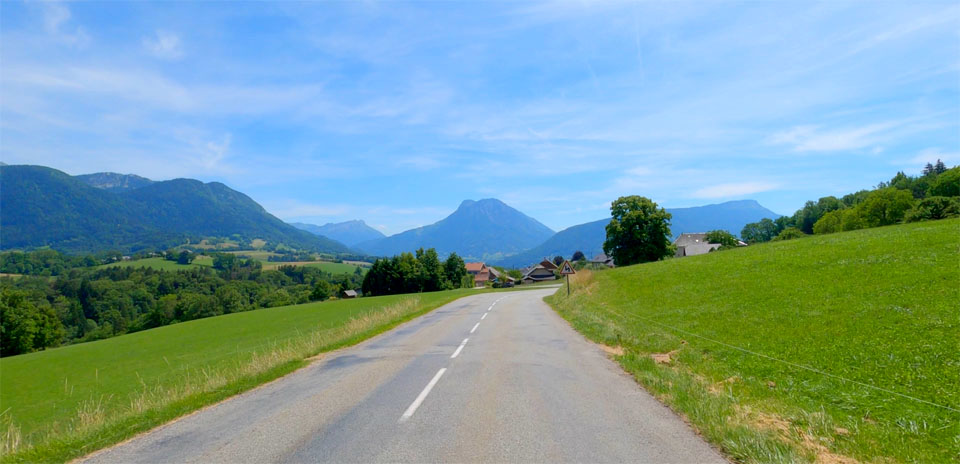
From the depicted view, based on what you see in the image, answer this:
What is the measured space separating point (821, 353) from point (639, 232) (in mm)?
62593

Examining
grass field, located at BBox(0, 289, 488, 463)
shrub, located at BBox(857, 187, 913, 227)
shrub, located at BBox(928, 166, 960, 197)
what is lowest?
grass field, located at BBox(0, 289, 488, 463)

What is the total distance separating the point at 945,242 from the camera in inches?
598

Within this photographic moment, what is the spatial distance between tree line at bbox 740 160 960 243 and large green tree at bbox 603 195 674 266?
14723mm

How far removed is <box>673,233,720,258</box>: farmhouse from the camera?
9438cm

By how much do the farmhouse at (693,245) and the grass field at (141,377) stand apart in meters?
70.1

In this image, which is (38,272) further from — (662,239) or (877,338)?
(877,338)

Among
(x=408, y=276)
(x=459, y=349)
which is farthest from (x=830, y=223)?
(x=459, y=349)

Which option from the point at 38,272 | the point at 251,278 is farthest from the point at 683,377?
the point at 38,272

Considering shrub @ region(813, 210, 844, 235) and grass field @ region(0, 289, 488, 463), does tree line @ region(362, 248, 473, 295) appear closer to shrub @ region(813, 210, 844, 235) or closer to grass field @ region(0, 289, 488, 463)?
grass field @ region(0, 289, 488, 463)

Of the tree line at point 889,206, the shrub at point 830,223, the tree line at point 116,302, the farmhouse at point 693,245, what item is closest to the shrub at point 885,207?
the tree line at point 889,206

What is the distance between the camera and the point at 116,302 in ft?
374

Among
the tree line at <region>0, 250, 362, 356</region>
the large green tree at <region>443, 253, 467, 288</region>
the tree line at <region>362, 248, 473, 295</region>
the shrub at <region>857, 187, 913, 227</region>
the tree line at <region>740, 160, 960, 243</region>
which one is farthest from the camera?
the large green tree at <region>443, 253, 467, 288</region>

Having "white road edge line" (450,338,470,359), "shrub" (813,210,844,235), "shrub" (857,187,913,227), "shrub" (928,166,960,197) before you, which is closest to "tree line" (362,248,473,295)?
Answer: "shrub" (813,210,844,235)

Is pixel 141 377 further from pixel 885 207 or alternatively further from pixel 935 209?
pixel 885 207
